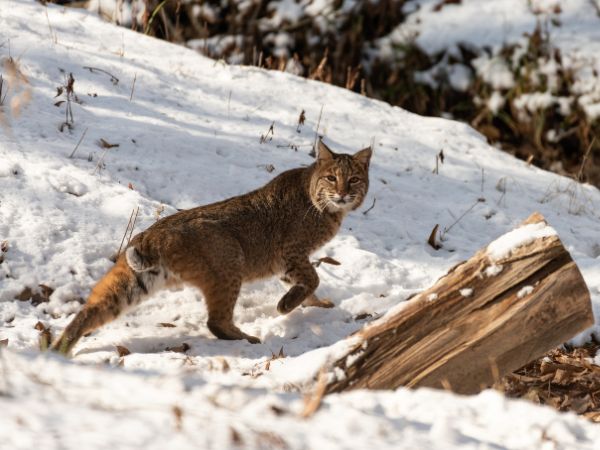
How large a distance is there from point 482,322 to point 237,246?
75.9 inches

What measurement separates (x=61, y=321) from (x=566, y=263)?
9.38 feet

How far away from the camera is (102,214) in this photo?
18.0ft

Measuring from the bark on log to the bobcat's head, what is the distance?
2039mm

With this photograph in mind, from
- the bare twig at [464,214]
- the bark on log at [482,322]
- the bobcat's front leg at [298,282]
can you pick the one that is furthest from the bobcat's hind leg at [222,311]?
the bare twig at [464,214]

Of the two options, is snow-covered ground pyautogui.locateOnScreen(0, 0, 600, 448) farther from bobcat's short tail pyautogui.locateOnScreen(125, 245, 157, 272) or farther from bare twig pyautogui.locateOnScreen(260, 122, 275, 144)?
bobcat's short tail pyautogui.locateOnScreen(125, 245, 157, 272)

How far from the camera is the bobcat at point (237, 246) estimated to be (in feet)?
14.8

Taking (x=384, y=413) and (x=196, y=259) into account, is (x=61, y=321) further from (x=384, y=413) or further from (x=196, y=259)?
(x=384, y=413)

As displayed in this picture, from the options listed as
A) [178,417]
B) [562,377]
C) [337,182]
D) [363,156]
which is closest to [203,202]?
[337,182]

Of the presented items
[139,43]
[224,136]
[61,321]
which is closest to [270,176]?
[224,136]

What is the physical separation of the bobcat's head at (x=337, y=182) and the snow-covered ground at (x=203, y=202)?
462 millimetres

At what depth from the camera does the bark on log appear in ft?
11.3

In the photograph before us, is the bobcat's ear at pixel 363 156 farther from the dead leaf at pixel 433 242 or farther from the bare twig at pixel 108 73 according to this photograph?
the bare twig at pixel 108 73

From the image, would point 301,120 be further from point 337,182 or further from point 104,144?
Answer: point 337,182

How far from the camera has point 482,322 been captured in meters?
3.48
